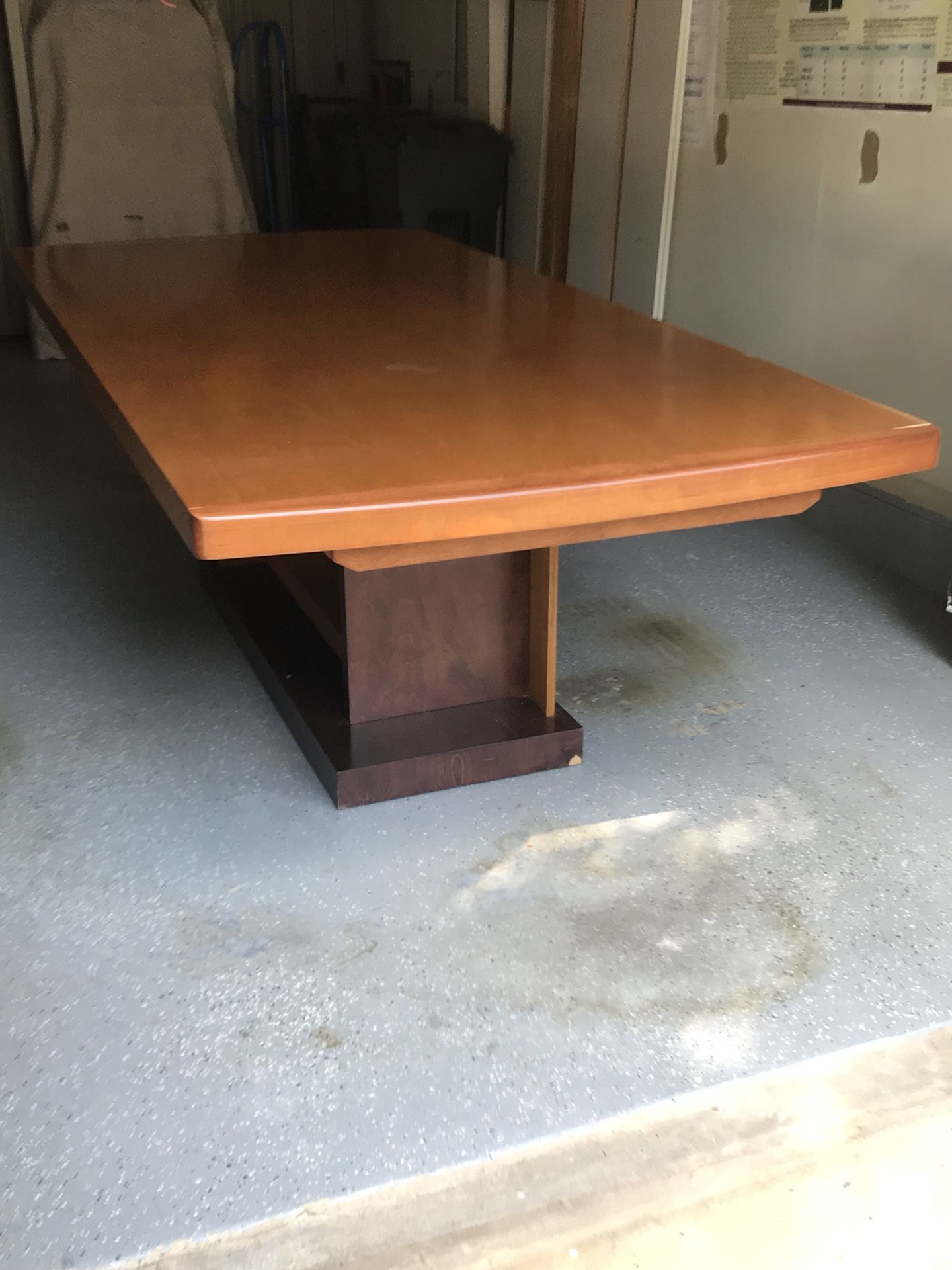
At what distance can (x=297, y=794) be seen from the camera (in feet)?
6.38

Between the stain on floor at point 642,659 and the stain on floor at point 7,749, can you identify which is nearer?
the stain on floor at point 7,749

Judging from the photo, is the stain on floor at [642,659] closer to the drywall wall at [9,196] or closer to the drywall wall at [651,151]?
the drywall wall at [651,151]

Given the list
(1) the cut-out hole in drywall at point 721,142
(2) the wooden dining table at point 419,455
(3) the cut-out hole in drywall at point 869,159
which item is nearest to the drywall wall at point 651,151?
(1) the cut-out hole in drywall at point 721,142

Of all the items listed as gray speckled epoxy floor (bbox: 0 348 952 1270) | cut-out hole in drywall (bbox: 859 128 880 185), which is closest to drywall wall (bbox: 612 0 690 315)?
cut-out hole in drywall (bbox: 859 128 880 185)

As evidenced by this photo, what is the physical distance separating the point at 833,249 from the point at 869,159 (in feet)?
0.77

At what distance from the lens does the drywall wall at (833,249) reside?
2.71 m

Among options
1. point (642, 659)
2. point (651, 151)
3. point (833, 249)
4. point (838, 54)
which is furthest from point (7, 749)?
point (651, 151)

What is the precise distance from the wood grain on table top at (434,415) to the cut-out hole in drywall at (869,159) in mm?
910

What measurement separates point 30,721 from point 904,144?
7.39 feet

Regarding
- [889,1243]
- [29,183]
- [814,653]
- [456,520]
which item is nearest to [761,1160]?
[889,1243]

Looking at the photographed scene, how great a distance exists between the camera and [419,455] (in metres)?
1.49

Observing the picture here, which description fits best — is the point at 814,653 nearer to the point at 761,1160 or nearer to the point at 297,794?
the point at 297,794

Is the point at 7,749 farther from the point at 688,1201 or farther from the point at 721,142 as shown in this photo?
the point at 721,142

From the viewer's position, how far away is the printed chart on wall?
2609 mm
